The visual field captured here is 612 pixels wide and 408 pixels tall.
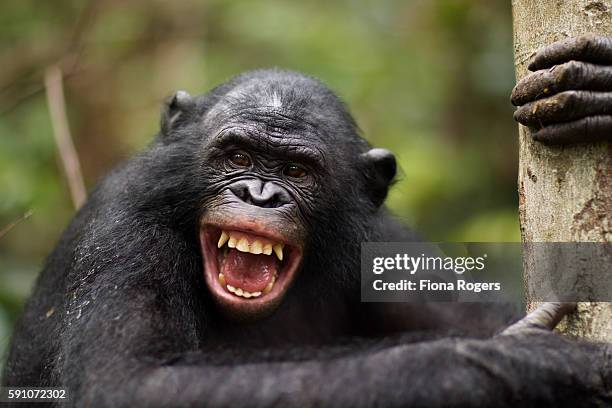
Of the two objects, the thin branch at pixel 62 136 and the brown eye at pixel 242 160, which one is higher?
the thin branch at pixel 62 136

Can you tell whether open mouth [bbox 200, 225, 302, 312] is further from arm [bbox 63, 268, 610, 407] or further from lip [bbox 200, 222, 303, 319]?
arm [bbox 63, 268, 610, 407]

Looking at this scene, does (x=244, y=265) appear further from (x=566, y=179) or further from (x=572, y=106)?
(x=572, y=106)

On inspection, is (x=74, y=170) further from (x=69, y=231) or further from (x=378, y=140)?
(x=378, y=140)

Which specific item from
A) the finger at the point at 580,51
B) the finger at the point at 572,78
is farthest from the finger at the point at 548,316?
the finger at the point at 580,51

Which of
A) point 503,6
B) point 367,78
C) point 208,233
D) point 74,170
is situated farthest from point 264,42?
point 208,233

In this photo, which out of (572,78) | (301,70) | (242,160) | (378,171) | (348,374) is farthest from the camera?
(301,70)

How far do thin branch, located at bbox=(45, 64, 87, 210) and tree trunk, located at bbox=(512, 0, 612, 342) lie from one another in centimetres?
477

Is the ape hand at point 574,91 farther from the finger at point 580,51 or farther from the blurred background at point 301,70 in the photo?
the blurred background at point 301,70

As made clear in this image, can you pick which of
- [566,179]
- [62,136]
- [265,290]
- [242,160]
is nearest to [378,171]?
[242,160]

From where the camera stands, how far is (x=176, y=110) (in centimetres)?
623

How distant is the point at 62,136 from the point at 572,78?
5.85 metres

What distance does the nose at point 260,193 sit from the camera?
5387 mm

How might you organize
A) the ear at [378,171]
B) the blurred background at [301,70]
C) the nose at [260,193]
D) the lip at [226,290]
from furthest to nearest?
the blurred background at [301,70], the ear at [378,171], the nose at [260,193], the lip at [226,290]

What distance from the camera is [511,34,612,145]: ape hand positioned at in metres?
4.20
